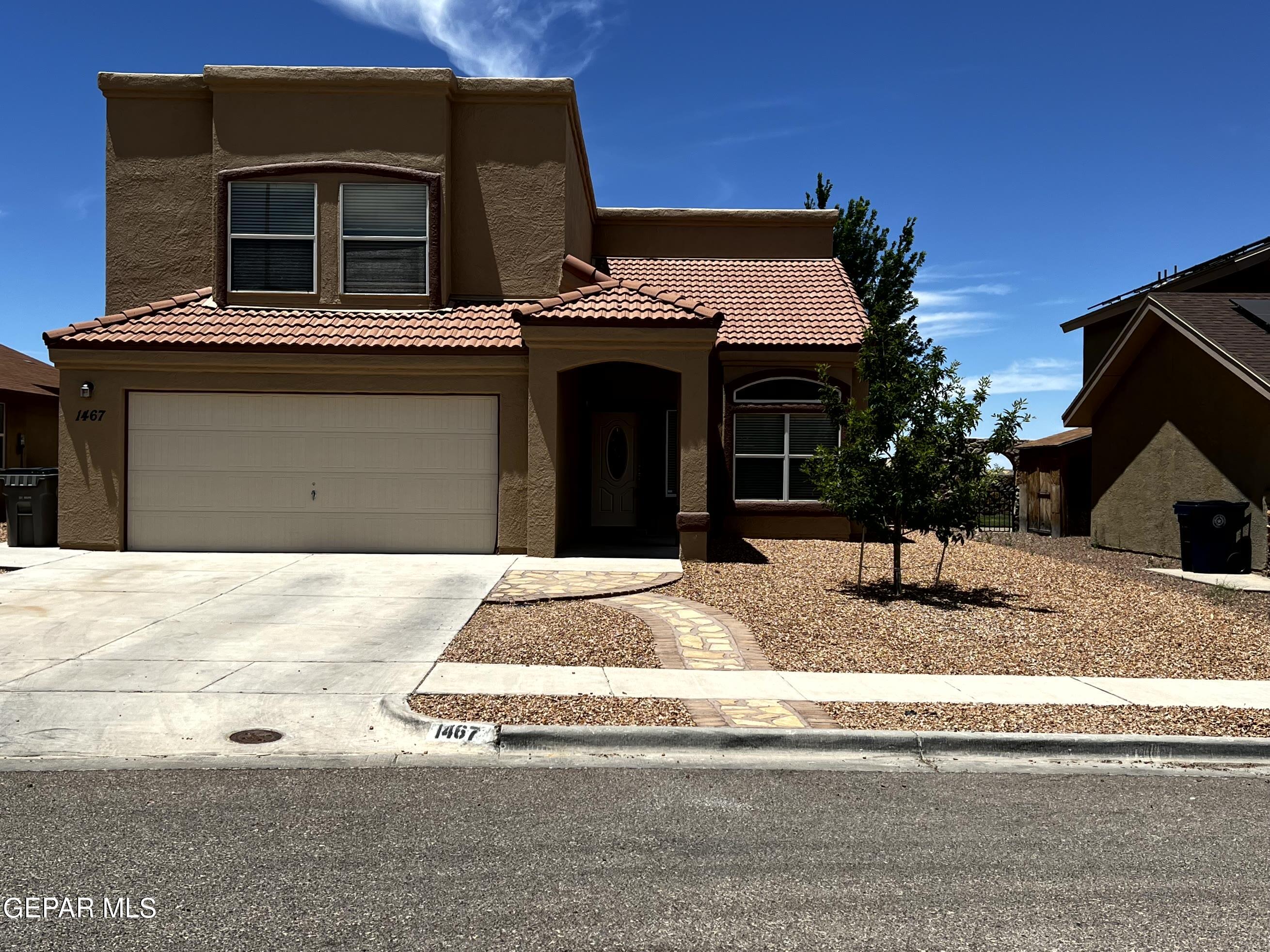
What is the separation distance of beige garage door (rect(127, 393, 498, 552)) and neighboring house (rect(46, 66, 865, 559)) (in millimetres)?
38

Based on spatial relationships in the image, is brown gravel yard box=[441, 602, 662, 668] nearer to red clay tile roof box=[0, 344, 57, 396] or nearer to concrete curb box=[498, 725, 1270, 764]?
concrete curb box=[498, 725, 1270, 764]

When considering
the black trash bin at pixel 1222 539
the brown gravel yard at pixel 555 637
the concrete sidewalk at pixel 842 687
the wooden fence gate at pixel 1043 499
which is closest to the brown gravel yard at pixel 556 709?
the concrete sidewalk at pixel 842 687

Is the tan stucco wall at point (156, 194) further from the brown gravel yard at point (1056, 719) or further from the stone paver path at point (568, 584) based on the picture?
the brown gravel yard at point (1056, 719)

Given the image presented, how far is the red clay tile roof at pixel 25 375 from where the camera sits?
22750 millimetres

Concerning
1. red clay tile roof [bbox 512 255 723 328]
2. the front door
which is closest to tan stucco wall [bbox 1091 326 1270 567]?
red clay tile roof [bbox 512 255 723 328]

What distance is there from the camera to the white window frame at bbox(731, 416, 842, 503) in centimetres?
1817

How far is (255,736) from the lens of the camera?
622 centimetres

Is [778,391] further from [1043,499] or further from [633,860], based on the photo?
[633,860]

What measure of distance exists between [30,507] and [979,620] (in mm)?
14087

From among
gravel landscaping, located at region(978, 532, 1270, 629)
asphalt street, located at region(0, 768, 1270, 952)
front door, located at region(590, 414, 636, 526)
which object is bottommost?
asphalt street, located at region(0, 768, 1270, 952)

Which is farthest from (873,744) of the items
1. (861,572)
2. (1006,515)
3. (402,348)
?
(1006,515)

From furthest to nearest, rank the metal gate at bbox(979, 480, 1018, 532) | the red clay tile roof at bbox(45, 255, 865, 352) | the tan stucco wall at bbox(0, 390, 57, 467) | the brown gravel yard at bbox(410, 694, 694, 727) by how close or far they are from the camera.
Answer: the metal gate at bbox(979, 480, 1018, 532) → the tan stucco wall at bbox(0, 390, 57, 467) → the red clay tile roof at bbox(45, 255, 865, 352) → the brown gravel yard at bbox(410, 694, 694, 727)

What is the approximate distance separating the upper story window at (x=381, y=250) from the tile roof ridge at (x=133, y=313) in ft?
8.67

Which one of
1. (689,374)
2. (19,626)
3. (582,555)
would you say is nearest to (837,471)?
(689,374)
